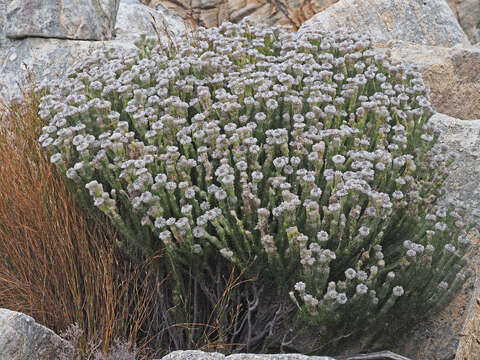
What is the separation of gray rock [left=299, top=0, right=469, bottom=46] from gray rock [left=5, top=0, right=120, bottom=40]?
7.48 ft

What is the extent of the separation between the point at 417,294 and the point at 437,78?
107 inches

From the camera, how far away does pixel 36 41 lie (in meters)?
5.37

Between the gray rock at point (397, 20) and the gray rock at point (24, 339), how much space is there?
438 cm

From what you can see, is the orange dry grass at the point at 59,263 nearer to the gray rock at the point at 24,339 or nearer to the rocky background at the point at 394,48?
the gray rock at the point at 24,339

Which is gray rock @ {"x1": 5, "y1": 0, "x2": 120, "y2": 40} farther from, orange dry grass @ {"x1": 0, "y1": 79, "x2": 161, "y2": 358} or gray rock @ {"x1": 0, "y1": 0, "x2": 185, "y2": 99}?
orange dry grass @ {"x1": 0, "y1": 79, "x2": 161, "y2": 358}

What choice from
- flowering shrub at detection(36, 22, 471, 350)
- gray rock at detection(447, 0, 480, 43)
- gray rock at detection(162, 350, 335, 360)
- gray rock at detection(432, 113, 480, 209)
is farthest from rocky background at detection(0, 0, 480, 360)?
gray rock at detection(447, 0, 480, 43)

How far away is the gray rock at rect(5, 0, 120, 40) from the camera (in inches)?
211

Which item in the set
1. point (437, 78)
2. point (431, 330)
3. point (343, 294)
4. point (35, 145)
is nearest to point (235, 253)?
point (343, 294)

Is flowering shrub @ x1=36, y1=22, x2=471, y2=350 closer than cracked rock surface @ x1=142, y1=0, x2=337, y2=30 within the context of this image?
Yes

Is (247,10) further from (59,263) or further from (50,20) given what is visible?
(59,263)

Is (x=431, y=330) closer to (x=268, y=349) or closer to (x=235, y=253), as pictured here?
(x=268, y=349)

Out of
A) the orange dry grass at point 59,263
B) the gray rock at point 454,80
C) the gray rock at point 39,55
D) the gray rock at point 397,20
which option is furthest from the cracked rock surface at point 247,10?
the orange dry grass at point 59,263

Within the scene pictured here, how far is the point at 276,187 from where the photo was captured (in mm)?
2457

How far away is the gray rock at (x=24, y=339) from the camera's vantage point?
6.72ft
